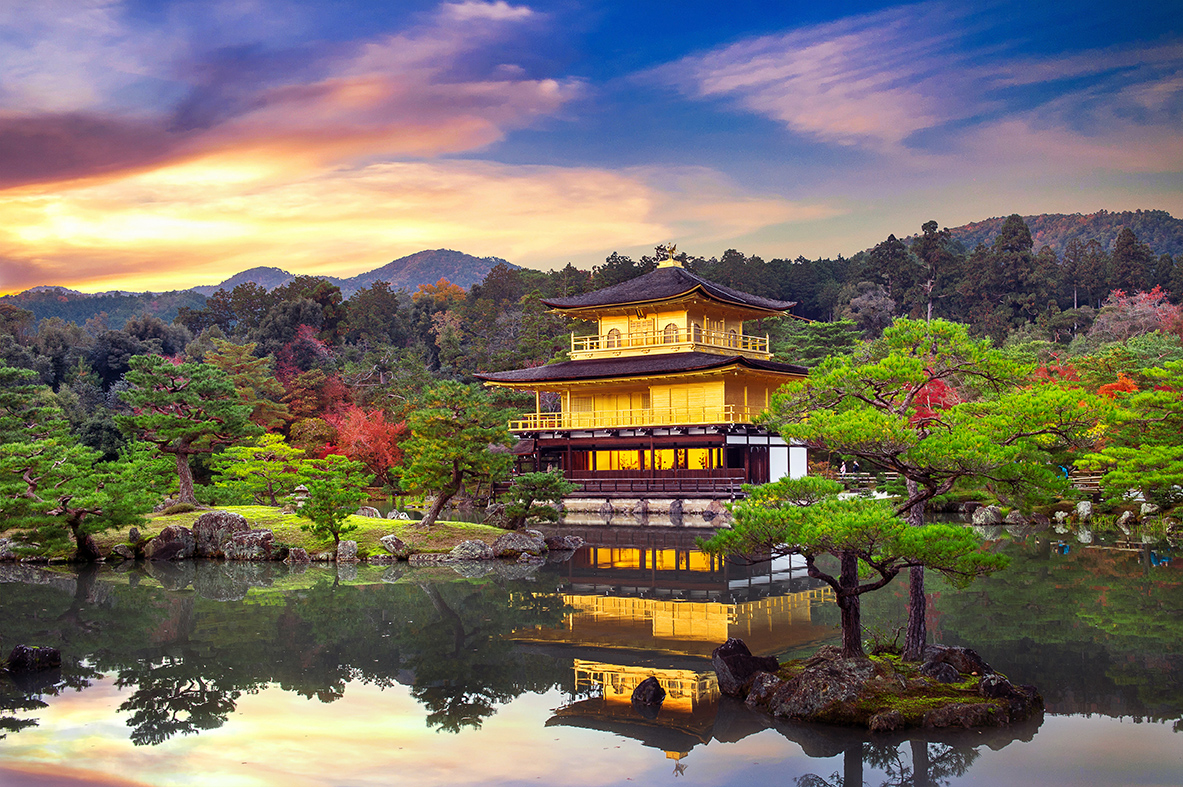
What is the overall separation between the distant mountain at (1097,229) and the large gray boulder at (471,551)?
106 metres

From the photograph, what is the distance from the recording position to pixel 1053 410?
28.8 ft

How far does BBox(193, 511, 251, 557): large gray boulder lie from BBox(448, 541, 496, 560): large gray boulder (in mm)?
5491

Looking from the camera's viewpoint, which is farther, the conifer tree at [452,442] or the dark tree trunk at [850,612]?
the conifer tree at [452,442]

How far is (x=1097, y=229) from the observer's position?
379 feet

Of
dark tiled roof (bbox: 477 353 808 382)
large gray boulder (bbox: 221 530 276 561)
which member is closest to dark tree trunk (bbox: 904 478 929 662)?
large gray boulder (bbox: 221 530 276 561)

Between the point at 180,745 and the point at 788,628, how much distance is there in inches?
333

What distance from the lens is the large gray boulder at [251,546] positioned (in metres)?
22.6

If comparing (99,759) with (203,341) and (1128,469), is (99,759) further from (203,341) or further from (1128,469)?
(203,341)

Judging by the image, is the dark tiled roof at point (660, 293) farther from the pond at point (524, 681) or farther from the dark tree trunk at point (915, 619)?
the dark tree trunk at point (915, 619)

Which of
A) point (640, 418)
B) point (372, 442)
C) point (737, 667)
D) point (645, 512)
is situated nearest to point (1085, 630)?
point (737, 667)

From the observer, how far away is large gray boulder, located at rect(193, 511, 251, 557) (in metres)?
23.1

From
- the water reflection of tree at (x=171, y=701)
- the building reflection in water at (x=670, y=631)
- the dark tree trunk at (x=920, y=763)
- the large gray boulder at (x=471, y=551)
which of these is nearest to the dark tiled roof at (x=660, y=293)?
the building reflection in water at (x=670, y=631)

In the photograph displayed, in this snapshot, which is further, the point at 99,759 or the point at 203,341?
the point at 203,341

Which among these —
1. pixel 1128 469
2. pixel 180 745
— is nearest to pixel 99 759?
pixel 180 745
